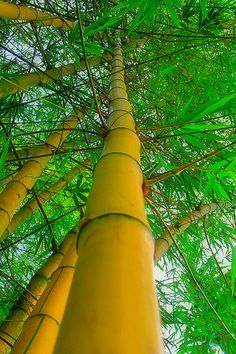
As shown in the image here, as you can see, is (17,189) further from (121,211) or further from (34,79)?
(121,211)

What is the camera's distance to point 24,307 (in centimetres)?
144

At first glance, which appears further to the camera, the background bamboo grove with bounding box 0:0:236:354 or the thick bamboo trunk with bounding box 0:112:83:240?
the thick bamboo trunk with bounding box 0:112:83:240

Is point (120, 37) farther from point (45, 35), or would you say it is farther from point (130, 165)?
point (130, 165)

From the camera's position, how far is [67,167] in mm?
2650

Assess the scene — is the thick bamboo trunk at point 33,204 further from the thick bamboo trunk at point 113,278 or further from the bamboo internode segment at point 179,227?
the thick bamboo trunk at point 113,278

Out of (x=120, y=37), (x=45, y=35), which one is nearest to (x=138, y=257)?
(x=120, y=37)

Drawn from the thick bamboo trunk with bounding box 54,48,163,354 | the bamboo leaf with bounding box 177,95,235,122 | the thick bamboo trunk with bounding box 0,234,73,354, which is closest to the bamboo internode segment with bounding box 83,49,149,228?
the thick bamboo trunk with bounding box 54,48,163,354

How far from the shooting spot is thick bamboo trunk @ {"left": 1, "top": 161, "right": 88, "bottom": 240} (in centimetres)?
167

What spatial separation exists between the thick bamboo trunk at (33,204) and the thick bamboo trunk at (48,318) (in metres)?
0.54

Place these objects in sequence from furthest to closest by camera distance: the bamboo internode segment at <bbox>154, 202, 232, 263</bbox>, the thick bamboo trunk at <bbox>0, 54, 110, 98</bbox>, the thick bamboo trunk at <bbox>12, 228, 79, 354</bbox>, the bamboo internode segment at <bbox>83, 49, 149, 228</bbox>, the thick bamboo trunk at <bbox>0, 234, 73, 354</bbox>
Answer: the thick bamboo trunk at <bbox>0, 54, 110, 98</bbox> → the bamboo internode segment at <bbox>154, 202, 232, 263</bbox> → the thick bamboo trunk at <bbox>0, 234, 73, 354</bbox> → the thick bamboo trunk at <bbox>12, 228, 79, 354</bbox> → the bamboo internode segment at <bbox>83, 49, 149, 228</bbox>

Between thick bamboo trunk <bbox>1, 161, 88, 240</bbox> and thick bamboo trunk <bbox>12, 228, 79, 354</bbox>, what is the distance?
54 centimetres

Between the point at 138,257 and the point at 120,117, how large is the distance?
0.58 meters

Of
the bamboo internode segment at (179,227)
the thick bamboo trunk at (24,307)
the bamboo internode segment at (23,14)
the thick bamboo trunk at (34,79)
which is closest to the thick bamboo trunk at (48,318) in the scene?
the thick bamboo trunk at (24,307)

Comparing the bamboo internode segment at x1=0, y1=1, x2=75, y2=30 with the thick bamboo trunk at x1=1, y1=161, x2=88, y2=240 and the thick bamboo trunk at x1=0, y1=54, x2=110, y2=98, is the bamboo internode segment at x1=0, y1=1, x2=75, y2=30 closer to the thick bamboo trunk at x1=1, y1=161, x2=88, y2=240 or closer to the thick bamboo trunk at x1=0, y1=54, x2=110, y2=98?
the thick bamboo trunk at x1=0, y1=54, x2=110, y2=98
